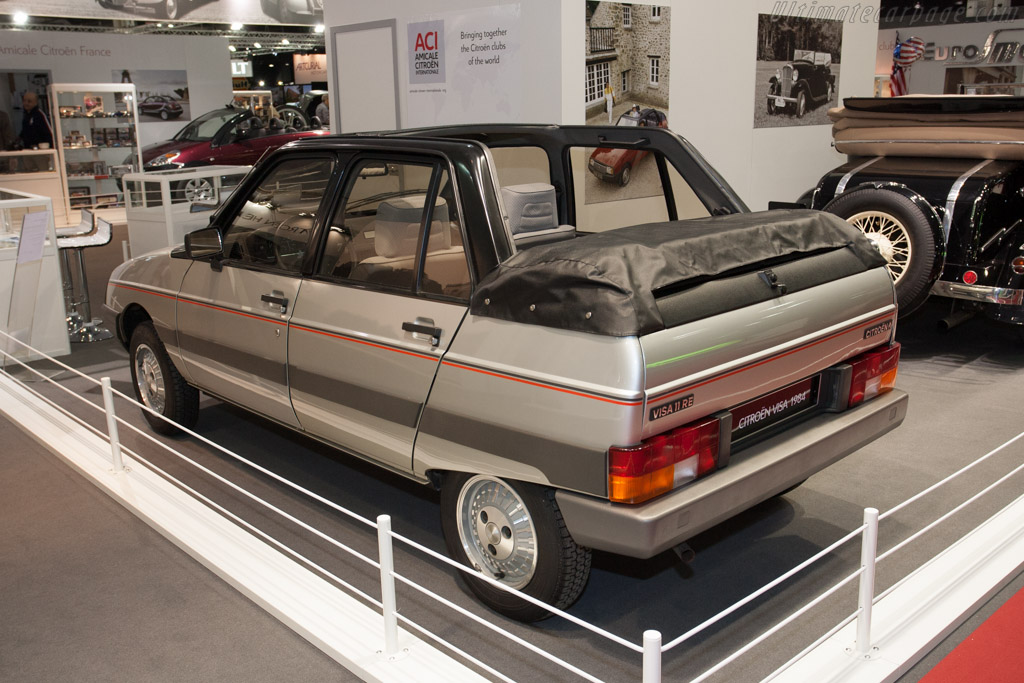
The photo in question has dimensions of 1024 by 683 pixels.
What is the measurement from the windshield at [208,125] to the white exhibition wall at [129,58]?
1.60 m

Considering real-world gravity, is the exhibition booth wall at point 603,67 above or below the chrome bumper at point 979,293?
above

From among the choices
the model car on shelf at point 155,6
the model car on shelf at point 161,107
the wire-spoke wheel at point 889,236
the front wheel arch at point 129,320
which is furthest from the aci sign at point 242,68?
the wire-spoke wheel at point 889,236

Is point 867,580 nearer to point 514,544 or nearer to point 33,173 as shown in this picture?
point 514,544

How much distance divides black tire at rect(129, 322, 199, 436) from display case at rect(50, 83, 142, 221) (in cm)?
1259

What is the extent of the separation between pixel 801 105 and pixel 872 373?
22.4 ft

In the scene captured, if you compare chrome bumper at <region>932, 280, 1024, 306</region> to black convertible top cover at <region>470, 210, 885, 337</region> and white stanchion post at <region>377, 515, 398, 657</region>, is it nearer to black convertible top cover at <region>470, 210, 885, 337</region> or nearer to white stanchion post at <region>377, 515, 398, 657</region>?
black convertible top cover at <region>470, 210, 885, 337</region>

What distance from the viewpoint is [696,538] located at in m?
3.81

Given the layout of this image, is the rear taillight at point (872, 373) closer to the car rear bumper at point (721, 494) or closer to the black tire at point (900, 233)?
the car rear bumper at point (721, 494)

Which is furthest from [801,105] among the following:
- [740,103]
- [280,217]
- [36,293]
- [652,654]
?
[652,654]

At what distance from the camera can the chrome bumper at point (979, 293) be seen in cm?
609

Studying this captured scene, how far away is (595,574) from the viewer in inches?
140

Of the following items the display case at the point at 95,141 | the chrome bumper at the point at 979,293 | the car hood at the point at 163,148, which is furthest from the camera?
the car hood at the point at 163,148

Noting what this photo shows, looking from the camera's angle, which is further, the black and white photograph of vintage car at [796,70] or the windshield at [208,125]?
the windshield at [208,125]

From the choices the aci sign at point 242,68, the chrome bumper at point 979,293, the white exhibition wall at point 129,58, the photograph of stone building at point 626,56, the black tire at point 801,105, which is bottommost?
the chrome bumper at point 979,293
